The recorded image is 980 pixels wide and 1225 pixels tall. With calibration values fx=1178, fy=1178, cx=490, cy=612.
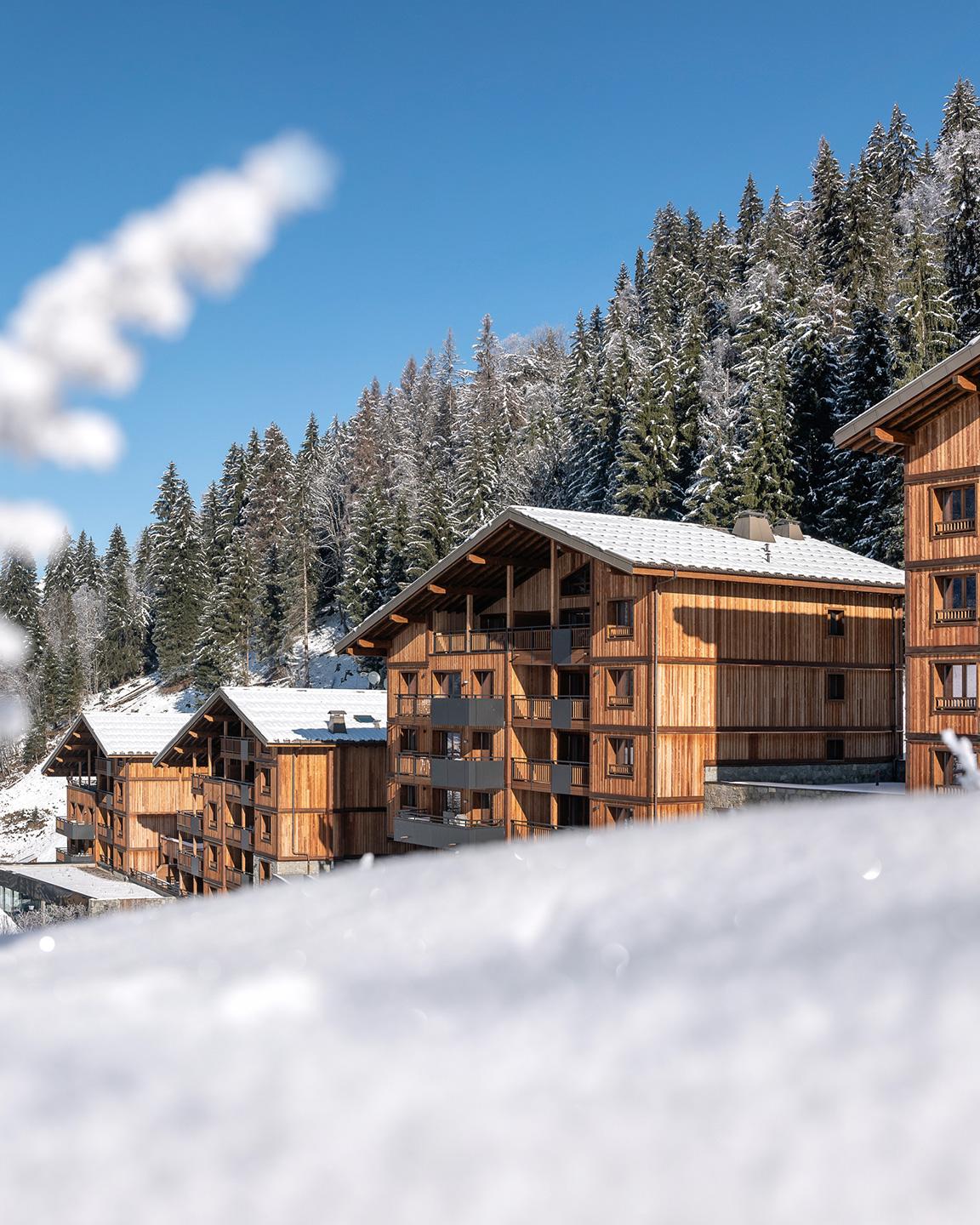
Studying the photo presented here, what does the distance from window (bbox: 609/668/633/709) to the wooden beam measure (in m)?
7.76

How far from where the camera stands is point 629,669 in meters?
28.3

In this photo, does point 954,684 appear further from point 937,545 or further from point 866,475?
point 866,475

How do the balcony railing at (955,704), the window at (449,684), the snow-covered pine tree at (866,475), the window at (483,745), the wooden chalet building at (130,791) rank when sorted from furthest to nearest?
the wooden chalet building at (130,791) → the snow-covered pine tree at (866,475) → the window at (449,684) → the window at (483,745) → the balcony railing at (955,704)

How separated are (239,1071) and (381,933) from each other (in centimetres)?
39

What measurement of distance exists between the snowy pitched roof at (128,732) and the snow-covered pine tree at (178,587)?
3166cm

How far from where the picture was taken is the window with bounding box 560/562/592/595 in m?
30.6

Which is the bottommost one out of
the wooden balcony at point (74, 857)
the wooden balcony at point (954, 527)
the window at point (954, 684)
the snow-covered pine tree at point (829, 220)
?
the wooden balcony at point (74, 857)

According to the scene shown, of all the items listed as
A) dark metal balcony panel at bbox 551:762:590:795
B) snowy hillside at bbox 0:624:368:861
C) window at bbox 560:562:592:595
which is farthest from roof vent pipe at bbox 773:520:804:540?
snowy hillside at bbox 0:624:368:861

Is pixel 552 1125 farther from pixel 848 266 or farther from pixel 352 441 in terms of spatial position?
pixel 352 441

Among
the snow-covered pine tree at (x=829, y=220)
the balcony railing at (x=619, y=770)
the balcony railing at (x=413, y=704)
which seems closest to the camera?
the balcony railing at (x=619, y=770)

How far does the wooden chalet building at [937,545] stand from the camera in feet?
77.7

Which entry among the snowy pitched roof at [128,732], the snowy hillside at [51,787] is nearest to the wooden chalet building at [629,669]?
the snowy pitched roof at [128,732]

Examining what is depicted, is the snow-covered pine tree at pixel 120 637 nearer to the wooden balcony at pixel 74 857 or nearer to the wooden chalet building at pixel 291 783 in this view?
the wooden balcony at pixel 74 857

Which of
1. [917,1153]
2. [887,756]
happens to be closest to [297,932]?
[917,1153]
